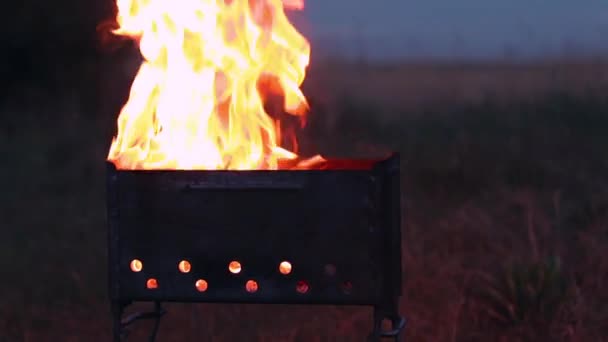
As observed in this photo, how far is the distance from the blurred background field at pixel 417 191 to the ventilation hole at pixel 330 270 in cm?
236

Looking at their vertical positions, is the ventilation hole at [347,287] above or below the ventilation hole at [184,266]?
below

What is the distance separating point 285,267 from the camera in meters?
3.52

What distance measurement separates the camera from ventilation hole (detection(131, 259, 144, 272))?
362 centimetres

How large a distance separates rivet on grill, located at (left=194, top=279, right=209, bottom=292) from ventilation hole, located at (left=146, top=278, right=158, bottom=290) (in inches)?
5.4

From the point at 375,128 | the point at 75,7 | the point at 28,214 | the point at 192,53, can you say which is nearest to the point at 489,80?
the point at 375,128

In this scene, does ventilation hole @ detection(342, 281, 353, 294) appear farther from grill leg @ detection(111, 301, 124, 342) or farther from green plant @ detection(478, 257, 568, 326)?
green plant @ detection(478, 257, 568, 326)

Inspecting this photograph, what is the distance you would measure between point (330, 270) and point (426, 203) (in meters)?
5.63

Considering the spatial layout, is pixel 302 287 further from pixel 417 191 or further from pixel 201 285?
pixel 417 191

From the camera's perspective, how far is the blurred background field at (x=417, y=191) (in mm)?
5984

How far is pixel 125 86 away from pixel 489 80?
5141mm

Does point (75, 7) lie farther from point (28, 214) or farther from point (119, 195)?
point (119, 195)

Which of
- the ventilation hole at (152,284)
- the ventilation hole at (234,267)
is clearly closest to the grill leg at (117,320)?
the ventilation hole at (152,284)

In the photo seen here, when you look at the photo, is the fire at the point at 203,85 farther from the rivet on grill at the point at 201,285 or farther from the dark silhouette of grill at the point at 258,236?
the rivet on grill at the point at 201,285

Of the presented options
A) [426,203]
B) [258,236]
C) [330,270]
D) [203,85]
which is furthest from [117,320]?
[426,203]
